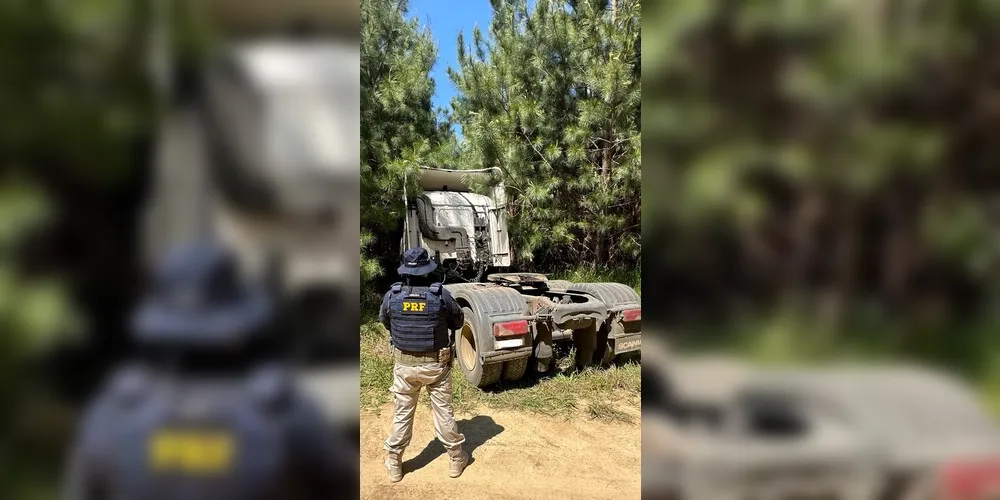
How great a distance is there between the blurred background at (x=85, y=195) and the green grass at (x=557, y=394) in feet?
17.2

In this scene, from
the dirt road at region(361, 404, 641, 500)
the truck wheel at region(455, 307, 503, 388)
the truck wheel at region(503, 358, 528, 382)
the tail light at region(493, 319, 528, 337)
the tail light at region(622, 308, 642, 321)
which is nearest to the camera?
the dirt road at region(361, 404, 641, 500)

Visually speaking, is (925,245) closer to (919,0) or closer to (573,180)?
(919,0)

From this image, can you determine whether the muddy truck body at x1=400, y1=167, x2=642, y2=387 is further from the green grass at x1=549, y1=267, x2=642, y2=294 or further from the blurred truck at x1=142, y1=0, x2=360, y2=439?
the blurred truck at x1=142, y1=0, x2=360, y2=439

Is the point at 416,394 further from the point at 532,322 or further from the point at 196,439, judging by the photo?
the point at 196,439

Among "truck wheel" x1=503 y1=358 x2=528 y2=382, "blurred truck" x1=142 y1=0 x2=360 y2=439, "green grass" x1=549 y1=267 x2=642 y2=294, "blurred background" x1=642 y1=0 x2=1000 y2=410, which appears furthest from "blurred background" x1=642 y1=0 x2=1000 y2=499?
"green grass" x1=549 y1=267 x2=642 y2=294

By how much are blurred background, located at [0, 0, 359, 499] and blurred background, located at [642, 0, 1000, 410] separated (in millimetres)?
629

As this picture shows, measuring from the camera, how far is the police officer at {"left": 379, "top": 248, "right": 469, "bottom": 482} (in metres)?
4.48

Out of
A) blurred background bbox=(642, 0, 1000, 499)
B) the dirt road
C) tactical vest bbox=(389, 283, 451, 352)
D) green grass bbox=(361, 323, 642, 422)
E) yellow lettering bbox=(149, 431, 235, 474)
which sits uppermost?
blurred background bbox=(642, 0, 1000, 499)

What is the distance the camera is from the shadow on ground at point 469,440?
499 cm

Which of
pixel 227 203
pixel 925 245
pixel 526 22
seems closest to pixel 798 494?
pixel 925 245

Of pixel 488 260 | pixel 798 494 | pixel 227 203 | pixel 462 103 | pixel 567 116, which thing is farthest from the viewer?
pixel 462 103

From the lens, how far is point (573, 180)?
10461 millimetres

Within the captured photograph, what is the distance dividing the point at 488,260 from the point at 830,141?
357 inches

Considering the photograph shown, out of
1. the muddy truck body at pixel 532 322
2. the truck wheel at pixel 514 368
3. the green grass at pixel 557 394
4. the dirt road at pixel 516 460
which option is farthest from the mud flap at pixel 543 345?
the dirt road at pixel 516 460
